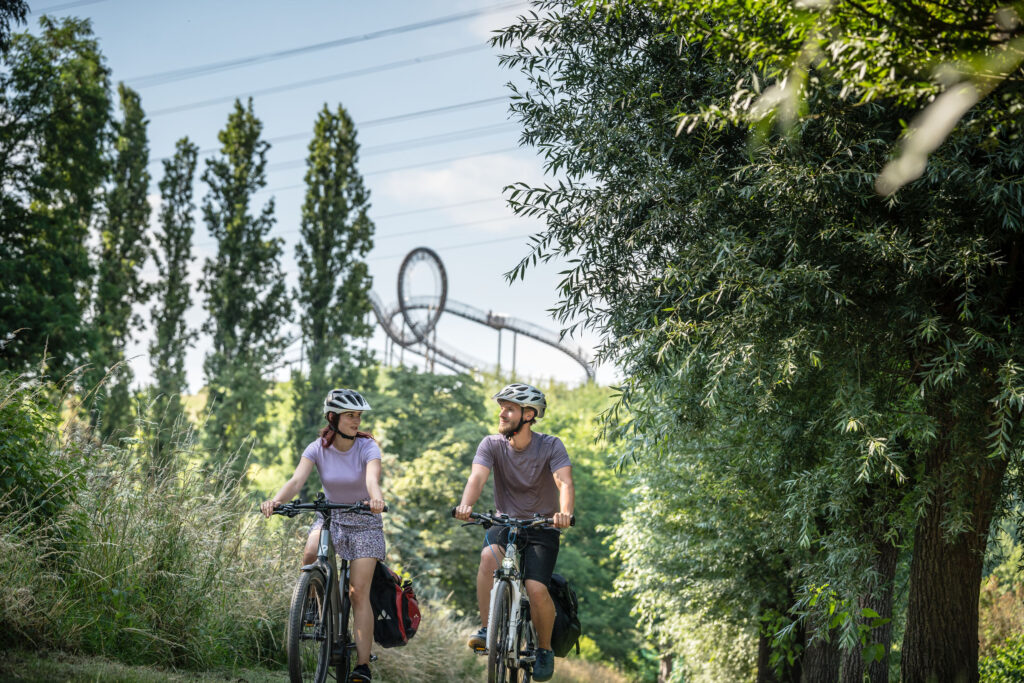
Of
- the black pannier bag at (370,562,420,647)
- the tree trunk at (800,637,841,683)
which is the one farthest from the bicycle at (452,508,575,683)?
the tree trunk at (800,637,841,683)

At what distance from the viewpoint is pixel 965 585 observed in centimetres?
898

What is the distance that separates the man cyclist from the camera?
20.7ft

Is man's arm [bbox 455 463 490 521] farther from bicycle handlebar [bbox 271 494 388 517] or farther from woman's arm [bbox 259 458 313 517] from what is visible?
woman's arm [bbox 259 458 313 517]

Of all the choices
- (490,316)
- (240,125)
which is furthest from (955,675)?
(490,316)

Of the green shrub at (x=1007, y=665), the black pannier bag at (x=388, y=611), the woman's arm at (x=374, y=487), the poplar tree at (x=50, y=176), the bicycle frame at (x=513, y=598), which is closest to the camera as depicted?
the bicycle frame at (x=513, y=598)

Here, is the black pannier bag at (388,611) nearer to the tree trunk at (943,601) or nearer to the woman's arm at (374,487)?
the woman's arm at (374,487)

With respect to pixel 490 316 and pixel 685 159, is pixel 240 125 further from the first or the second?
pixel 685 159

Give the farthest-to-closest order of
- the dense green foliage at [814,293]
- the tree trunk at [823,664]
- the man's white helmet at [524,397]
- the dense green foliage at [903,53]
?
the tree trunk at [823,664]
the dense green foliage at [814,293]
the man's white helmet at [524,397]
the dense green foliage at [903,53]

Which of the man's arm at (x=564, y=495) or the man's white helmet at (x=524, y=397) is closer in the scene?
the man's arm at (x=564, y=495)

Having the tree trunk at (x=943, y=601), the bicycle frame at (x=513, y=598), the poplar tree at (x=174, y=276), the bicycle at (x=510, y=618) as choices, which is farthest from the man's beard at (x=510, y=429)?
the poplar tree at (x=174, y=276)

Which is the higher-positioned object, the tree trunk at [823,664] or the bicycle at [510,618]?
the bicycle at [510,618]

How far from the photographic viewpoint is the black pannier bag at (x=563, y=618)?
6.53m

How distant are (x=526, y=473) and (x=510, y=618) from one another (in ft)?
3.31

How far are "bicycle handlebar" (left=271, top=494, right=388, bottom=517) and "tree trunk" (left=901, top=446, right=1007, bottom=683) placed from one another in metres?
5.42
